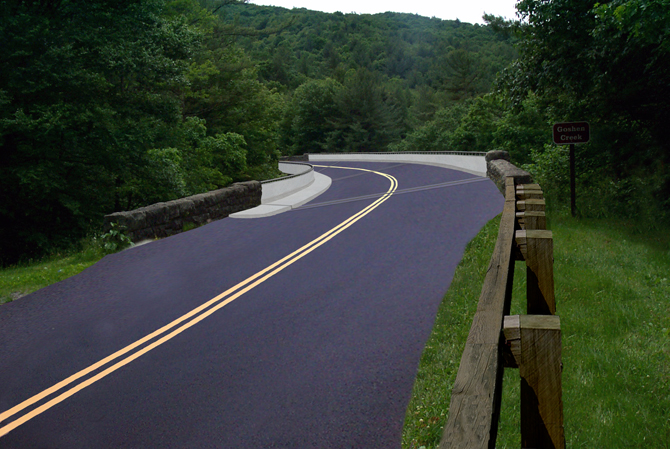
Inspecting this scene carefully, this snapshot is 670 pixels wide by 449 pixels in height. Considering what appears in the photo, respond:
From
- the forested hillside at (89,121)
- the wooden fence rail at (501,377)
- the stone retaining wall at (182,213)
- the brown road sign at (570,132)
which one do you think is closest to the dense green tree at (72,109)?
the forested hillside at (89,121)

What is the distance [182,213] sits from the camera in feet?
51.1

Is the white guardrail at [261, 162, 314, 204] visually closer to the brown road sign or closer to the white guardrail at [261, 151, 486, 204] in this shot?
the white guardrail at [261, 151, 486, 204]

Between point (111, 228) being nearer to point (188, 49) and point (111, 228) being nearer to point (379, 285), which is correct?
point (379, 285)

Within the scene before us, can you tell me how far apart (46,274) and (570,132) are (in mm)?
12812

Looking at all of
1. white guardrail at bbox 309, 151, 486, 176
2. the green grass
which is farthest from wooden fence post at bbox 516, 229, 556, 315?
white guardrail at bbox 309, 151, 486, 176

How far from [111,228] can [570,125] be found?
11836 mm

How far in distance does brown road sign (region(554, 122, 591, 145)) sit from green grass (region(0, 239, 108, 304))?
11620 mm

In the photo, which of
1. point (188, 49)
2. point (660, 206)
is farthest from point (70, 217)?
point (660, 206)

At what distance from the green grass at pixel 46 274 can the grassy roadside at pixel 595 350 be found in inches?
286

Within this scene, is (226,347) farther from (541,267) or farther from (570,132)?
(570,132)

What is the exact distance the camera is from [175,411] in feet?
17.1

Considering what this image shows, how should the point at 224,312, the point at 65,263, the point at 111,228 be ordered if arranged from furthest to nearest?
the point at 111,228 → the point at 65,263 → the point at 224,312

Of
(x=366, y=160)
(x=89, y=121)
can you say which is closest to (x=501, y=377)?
(x=89, y=121)

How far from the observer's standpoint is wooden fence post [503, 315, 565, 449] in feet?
8.14
